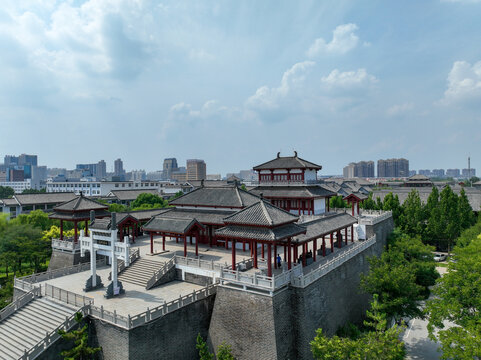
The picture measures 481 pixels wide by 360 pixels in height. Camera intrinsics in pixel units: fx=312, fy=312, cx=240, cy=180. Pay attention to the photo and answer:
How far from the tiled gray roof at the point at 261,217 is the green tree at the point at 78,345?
954 cm

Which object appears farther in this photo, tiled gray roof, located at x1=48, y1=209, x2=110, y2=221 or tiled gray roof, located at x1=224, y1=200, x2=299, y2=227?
tiled gray roof, located at x1=48, y1=209, x2=110, y2=221

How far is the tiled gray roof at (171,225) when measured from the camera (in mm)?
23906

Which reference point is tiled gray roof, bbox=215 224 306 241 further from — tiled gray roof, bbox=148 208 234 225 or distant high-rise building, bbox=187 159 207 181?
distant high-rise building, bbox=187 159 207 181

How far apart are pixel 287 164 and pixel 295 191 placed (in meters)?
3.35

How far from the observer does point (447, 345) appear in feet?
51.0

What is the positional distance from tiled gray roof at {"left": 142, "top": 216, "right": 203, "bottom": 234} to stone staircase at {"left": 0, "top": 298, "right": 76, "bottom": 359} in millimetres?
8373

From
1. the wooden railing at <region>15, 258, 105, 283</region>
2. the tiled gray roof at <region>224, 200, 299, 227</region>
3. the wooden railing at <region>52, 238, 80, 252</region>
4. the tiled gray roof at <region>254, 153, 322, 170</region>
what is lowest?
the wooden railing at <region>15, 258, 105, 283</region>

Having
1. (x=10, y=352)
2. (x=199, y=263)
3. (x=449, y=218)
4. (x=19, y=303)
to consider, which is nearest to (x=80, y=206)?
(x=19, y=303)

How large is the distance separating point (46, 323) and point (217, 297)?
9700mm

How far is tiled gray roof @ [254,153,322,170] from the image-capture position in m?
34.2

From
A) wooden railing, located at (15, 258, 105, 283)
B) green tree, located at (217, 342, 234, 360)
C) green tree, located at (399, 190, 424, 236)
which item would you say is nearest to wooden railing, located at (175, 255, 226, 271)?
green tree, located at (217, 342, 234, 360)

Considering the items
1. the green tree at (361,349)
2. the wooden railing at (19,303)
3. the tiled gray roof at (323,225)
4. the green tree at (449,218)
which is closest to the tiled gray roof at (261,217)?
the tiled gray roof at (323,225)

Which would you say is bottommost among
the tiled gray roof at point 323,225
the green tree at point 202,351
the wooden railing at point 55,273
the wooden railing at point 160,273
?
the green tree at point 202,351

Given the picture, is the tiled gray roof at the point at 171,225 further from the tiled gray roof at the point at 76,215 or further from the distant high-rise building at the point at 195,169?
the distant high-rise building at the point at 195,169
